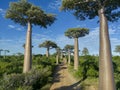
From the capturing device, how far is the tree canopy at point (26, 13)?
16016mm

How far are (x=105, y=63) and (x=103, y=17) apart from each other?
2153 millimetres

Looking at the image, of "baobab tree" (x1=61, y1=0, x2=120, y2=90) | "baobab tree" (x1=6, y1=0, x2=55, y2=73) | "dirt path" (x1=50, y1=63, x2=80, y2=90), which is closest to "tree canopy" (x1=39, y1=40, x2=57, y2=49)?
"dirt path" (x1=50, y1=63, x2=80, y2=90)

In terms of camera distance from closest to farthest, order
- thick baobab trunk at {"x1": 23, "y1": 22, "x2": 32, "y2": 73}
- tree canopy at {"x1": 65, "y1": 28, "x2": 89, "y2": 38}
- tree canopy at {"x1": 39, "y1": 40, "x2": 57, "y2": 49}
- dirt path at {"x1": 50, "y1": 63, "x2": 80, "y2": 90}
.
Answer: dirt path at {"x1": 50, "y1": 63, "x2": 80, "y2": 90} < thick baobab trunk at {"x1": 23, "y1": 22, "x2": 32, "y2": 73} < tree canopy at {"x1": 65, "y1": 28, "x2": 89, "y2": 38} < tree canopy at {"x1": 39, "y1": 40, "x2": 57, "y2": 49}

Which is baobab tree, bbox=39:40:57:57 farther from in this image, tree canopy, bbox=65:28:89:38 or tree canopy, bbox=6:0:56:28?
tree canopy, bbox=6:0:56:28

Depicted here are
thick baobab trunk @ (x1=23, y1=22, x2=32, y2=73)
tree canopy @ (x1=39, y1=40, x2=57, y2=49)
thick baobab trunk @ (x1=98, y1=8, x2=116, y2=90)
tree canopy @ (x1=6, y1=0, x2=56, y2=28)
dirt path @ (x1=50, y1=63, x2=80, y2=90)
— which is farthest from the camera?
tree canopy @ (x1=39, y1=40, x2=57, y2=49)

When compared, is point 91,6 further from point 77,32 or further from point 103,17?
point 77,32

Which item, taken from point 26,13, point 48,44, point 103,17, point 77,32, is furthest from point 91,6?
point 48,44

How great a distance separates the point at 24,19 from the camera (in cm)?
1664

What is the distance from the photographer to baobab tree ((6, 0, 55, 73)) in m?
15.8

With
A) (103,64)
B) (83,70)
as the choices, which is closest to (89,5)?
(103,64)

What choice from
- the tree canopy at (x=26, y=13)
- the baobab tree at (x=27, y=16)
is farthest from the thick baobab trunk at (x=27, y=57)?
the tree canopy at (x=26, y=13)

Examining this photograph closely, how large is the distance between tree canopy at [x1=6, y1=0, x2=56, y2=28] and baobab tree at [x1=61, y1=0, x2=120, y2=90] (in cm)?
530

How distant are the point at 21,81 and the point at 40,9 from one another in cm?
637

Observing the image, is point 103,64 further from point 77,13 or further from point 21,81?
point 21,81
